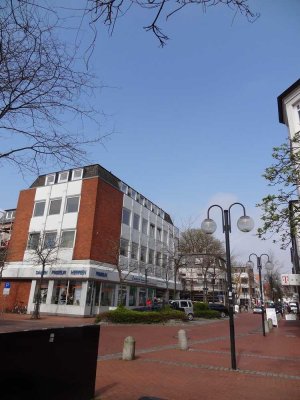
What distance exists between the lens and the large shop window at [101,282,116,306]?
3466 cm

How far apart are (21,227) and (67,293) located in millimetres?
10724

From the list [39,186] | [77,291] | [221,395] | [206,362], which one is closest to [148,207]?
[39,186]

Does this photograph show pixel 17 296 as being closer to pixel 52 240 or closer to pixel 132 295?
pixel 52 240

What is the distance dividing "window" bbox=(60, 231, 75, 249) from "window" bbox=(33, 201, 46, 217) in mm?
4604

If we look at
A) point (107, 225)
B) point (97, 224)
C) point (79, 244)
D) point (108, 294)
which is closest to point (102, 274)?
point (108, 294)

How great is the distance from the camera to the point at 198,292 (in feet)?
273

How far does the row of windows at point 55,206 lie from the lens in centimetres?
3622

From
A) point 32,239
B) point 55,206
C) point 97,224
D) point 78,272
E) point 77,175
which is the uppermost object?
point 77,175

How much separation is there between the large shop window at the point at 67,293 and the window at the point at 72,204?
7.44 meters

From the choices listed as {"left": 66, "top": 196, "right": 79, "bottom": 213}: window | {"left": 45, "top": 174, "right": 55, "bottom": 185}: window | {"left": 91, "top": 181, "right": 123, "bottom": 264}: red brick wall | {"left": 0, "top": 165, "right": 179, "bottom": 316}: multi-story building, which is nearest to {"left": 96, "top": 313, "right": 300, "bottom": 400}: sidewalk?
{"left": 0, "top": 165, "right": 179, "bottom": 316}: multi-story building

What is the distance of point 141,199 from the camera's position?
150 feet

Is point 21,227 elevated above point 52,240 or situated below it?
above

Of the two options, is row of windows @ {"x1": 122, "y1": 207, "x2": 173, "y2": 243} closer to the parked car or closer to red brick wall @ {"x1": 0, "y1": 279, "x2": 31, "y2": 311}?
the parked car

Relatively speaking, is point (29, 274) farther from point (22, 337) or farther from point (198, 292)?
point (198, 292)
